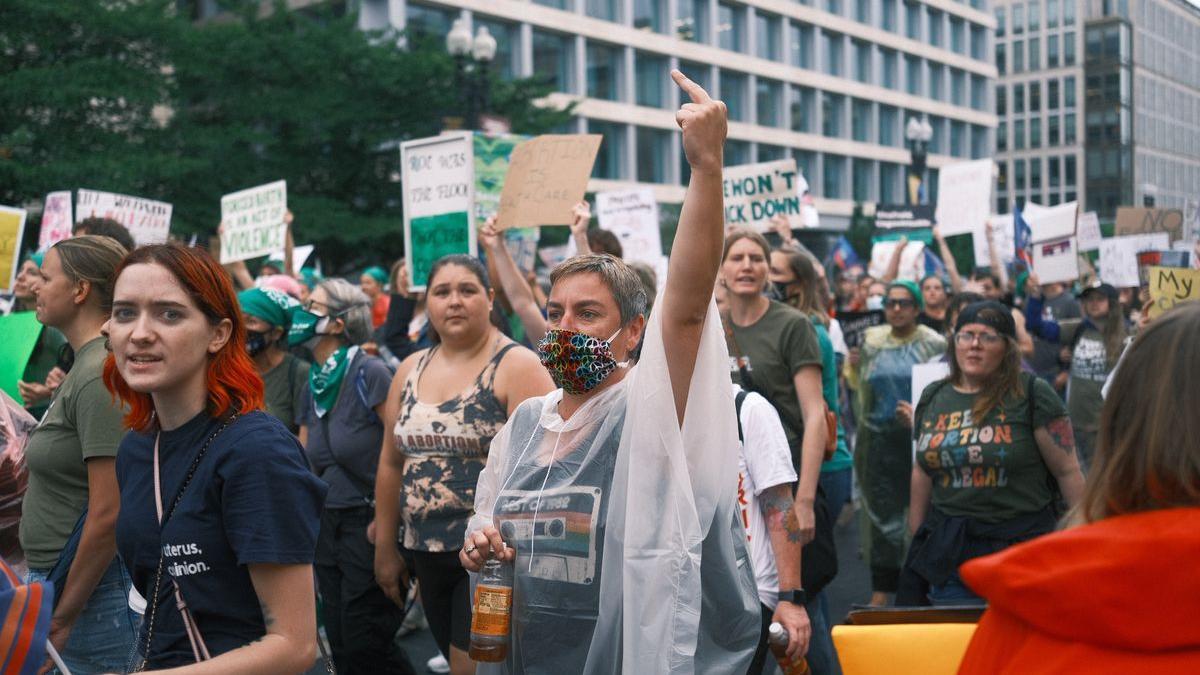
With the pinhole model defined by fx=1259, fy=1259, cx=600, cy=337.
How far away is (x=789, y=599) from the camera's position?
3752 mm

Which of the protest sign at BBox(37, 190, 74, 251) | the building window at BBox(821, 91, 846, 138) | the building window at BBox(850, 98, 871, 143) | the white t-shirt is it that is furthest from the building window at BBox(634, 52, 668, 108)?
the white t-shirt

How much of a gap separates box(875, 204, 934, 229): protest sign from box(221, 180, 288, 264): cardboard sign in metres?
9.43

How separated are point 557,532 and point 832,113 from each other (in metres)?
56.7

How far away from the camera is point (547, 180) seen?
669cm

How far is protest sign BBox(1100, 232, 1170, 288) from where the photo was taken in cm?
1316

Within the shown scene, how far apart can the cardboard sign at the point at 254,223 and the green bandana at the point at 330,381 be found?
476 cm

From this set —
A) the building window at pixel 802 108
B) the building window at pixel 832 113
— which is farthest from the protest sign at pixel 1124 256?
the building window at pixel 832 113

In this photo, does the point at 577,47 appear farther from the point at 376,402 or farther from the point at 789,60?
the point at 376,402

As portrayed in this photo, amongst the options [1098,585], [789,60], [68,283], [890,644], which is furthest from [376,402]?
[789,60]

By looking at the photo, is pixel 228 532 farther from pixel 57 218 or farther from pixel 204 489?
pixel 57 218

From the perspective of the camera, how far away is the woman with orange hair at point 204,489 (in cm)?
248

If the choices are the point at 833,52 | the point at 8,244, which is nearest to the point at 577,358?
the point at 8,244

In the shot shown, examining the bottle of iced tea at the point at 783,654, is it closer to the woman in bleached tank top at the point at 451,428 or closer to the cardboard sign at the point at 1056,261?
the woman in bleached tank top at the point at 451,428

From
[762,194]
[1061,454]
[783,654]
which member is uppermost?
[762,194]
